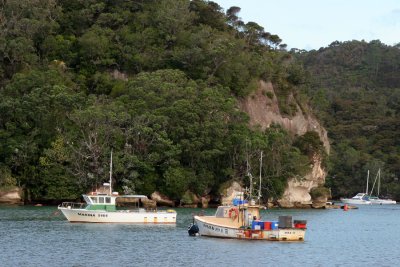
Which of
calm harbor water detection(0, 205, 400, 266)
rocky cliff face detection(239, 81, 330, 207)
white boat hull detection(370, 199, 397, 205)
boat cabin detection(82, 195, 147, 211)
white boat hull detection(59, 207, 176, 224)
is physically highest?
rocky cliff face detection(239, 81, 330, 207)

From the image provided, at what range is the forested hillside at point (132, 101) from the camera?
100 metres

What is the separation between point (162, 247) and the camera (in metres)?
56.1

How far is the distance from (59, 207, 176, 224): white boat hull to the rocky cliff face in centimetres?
4197

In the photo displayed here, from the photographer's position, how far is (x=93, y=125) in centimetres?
10056

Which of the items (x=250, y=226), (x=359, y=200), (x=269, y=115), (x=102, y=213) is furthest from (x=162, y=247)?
(x=359, y=200)

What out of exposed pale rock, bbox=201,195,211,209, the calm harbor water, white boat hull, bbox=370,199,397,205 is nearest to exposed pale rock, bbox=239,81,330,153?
exposed pale rock, bbox=201,195,211,209

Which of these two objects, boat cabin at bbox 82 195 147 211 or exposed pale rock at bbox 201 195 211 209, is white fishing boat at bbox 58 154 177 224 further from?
exposed pale rock at bbox 201 195 211 209

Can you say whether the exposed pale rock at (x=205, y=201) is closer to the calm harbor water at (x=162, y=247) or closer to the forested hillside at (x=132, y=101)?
the forested hillside at (x=132, y=101)

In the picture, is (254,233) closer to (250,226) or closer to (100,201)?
(250,226)

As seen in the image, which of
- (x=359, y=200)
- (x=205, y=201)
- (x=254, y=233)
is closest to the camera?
(x=254, y=233)

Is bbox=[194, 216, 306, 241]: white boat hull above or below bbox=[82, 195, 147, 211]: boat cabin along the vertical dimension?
below

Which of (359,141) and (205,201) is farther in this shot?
(359,141)

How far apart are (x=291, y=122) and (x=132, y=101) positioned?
33.1 meters

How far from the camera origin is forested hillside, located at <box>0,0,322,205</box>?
10012cm
